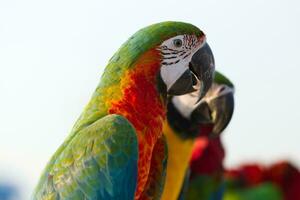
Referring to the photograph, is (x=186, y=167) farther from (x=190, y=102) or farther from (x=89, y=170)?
(x=89, y=170)

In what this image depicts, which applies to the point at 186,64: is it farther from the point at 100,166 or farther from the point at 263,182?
the point at 263,182

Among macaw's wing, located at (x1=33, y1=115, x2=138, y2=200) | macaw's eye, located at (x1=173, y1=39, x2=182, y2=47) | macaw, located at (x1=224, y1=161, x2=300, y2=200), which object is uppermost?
macaw's eye, located at (x1=173, y1=39, x2=182, y2=47)

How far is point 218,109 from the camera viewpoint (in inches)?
243

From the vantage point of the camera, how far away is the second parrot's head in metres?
4.40

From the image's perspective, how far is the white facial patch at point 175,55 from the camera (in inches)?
175

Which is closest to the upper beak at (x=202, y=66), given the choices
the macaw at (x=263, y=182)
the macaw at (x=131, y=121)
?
Result: the macaw at (x=131, y=121)

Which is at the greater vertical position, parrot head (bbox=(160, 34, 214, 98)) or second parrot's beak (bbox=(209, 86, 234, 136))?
parrot head (bbox=(160, 34, 214, 98))

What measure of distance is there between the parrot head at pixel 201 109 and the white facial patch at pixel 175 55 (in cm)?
165

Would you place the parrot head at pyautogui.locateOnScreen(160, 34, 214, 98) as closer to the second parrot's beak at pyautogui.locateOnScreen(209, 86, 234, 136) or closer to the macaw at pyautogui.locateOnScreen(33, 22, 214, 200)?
the macaw at pyautogui.locateOnScreen(33, 22, 214, 200)

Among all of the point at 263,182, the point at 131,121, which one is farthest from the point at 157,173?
the point at 263,182

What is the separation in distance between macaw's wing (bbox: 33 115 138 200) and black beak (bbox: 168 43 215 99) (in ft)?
1.34

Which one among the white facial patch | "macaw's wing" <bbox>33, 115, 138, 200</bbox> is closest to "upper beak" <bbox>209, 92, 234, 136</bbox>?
the white facial patch

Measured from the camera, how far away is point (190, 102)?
6.20 m

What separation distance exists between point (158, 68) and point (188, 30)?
24 cm
